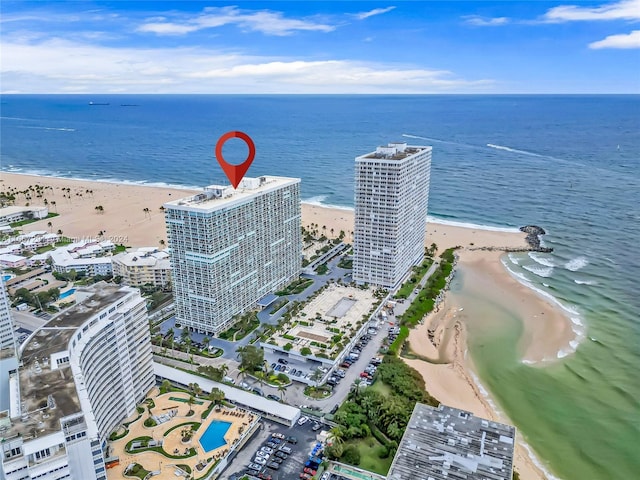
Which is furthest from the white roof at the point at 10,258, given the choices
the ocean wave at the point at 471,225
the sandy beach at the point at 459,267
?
the ocean wave at the point at 471,225

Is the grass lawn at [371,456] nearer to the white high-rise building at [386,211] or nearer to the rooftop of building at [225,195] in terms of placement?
the rooftop of building at [225,195]

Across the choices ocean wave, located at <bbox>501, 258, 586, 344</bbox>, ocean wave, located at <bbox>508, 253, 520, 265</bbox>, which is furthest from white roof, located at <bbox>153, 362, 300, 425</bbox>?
ocean wave, located at <bbox>508, 253, 520, 265</bbox>

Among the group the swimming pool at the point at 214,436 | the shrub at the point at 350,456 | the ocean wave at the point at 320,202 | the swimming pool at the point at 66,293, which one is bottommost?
the shrub at the point at 350,456

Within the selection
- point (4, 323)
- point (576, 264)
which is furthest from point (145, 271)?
point (576, 264)

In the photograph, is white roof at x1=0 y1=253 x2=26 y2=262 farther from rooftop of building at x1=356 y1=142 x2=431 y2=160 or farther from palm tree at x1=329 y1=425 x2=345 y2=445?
palm tree at x1=329 y1=425 x2=345 y2=445

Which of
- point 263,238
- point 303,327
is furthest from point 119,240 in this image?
point 303,327

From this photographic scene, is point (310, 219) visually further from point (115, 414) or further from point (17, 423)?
point (17, 423)

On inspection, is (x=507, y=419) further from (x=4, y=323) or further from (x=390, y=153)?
(x=4, y=323)
